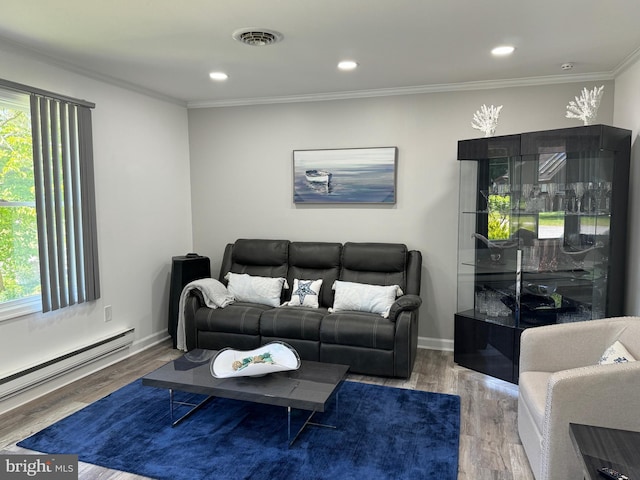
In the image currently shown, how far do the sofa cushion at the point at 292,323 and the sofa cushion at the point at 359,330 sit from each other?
77 mm

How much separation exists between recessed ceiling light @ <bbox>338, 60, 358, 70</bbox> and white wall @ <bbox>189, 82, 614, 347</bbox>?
829 mm

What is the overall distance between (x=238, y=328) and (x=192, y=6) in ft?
8.21

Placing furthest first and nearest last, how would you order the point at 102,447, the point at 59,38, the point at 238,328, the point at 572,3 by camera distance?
the point at 238,328, the point at 59,38, the point at 102,447, the point at 572,3

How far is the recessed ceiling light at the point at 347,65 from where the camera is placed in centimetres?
→ 338

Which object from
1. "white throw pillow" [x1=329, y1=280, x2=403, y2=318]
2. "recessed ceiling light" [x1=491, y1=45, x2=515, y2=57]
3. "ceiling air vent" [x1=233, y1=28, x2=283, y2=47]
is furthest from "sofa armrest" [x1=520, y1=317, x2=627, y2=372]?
"ceiling air vent" [x1=233, y1=28, x2=283, y2=47]

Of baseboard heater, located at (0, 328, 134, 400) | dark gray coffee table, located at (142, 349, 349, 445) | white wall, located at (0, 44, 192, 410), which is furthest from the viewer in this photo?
white wall, located at (0, 44, 192, 410)

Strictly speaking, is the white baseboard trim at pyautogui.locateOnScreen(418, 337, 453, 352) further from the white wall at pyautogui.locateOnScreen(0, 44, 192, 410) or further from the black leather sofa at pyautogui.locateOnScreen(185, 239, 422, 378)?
the white wall at pyautogui.locateOnScreen(0, 44, 192, 410)

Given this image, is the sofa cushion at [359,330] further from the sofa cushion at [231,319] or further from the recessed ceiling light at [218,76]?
the recessed ceiling light at [218,76]

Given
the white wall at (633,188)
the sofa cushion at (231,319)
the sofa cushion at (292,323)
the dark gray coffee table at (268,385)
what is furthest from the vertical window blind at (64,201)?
the white wall at (633,188)

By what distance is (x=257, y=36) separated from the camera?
9.25 ft

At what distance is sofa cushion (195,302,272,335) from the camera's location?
3.84 m

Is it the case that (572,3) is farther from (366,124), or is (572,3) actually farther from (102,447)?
(102,447)

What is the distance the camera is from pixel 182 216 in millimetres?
4848

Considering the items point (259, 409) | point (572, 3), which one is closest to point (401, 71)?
point (572, 3)
